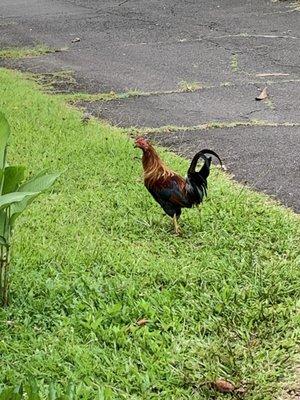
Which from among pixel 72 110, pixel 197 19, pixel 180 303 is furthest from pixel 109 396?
pixel 197 19

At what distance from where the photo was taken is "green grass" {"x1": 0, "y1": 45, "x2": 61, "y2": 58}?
392 inches

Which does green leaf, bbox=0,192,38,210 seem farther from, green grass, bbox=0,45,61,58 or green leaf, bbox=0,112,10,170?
green grass, bbox=0,45,61,58

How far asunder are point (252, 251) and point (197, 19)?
28.6ft

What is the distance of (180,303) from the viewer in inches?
137

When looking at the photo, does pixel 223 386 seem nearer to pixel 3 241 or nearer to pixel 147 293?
pixel 147 293

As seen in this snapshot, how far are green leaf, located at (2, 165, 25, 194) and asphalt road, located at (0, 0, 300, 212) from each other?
6.50 feet

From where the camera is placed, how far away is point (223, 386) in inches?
115

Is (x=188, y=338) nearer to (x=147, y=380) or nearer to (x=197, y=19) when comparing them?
(x=147, y=380)

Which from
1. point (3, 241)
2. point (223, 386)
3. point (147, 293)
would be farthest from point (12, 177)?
point (223, 386)

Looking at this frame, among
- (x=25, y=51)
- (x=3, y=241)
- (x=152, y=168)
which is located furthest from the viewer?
(x=25, y=51)

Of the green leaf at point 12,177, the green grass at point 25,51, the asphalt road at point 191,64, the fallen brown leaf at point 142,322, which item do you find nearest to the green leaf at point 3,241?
the green leaf at point 12,177

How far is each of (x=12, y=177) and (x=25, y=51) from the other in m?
7.18

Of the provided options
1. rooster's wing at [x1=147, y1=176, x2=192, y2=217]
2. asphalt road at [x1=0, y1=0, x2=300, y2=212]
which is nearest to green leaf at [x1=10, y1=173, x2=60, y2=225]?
rooster's wing at [x1=147, y1=176, x2=192, y2=217]

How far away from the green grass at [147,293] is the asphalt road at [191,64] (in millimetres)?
828
